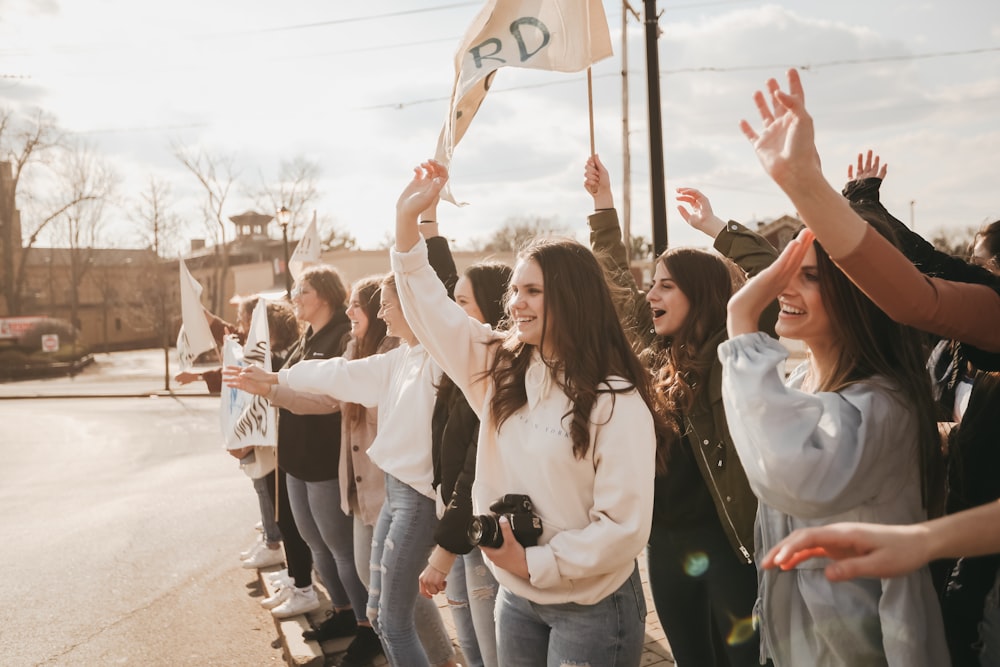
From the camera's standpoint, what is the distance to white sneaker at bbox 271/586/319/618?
5.29 m

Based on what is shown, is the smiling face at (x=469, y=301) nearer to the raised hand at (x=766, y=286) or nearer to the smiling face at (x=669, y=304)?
the smiling face at (x=669, y=304)

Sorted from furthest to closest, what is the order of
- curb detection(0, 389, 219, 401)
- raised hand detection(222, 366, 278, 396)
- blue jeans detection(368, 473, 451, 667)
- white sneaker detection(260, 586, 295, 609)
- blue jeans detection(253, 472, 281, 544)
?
curb detection(0, 389, 219, 401)
blue jeans detection(253, 472, 281, 544)
white sneaker detection(260, 586, 295, 609)
raised hand detection(222, 366, 278, 396)
blue jeans detection(368, 473, 451, 667)

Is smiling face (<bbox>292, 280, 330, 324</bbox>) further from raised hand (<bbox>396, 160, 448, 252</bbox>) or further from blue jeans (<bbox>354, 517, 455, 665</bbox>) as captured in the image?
raised hand (<bbox>396, 160, 448, 252</bbox>)

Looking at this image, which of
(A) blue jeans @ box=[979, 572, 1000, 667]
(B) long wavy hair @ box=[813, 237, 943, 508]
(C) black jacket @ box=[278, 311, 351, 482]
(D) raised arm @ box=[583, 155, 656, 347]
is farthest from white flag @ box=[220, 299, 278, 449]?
(A) blue jeans @ box=[979, 572, 1000, 667]

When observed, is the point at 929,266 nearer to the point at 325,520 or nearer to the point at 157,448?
the point at 325,520

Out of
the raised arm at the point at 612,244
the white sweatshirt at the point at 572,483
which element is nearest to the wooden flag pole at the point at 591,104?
the raised arm at the point at 612,244

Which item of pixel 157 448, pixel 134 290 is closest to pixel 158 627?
pixel 157 448

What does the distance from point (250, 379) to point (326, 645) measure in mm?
1738

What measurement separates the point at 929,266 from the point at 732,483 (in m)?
0.99

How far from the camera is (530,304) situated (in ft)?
8.48

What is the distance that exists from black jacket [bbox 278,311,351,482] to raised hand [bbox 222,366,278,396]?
616 mm

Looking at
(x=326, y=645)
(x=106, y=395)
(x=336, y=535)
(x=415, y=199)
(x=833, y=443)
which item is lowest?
(x=106, y=395)

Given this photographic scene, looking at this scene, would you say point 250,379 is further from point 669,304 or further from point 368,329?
point 669,304

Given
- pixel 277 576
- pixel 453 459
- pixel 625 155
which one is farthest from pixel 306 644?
pixel 625 155
